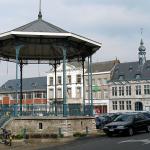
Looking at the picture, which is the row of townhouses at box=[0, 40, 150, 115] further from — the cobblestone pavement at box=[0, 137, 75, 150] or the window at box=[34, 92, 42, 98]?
the cobblestone pavement at box=[0, 137, 75, 150]

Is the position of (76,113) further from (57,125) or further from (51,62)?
(51,62)

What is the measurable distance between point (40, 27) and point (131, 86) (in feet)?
185

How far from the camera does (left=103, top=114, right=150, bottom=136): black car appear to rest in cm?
2587

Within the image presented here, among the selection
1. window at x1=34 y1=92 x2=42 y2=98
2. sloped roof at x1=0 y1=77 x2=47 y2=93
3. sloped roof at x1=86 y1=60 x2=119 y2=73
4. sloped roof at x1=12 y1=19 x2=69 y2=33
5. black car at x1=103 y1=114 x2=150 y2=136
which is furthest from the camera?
sloped roof at x1=0 y1=77 x2=47 y2=93

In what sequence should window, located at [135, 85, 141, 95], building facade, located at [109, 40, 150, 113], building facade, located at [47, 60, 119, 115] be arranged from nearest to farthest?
building facade, located at [109, 40, 150, 113]
window, located at [135, 85, 141, 95]
building facade, located at [47, 60, 119, 115]

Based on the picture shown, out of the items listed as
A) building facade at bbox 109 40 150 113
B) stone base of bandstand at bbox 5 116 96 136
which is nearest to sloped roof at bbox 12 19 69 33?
stone base of bandstand at bbox 5 116 96 136

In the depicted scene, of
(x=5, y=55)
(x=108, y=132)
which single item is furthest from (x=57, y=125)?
(x=5, y=55)

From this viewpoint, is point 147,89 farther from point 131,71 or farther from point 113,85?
point 113,85

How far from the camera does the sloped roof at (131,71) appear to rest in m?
81.1

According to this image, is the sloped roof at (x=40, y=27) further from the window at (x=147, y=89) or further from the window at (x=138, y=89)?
the window at (x=138, y=89)

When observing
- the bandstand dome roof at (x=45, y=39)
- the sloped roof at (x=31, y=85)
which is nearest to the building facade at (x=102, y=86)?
the sloped roof at (x=31, y=85)

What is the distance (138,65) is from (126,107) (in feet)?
30.8

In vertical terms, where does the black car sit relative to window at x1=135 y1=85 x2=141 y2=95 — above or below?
below

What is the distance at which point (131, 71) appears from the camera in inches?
3295
